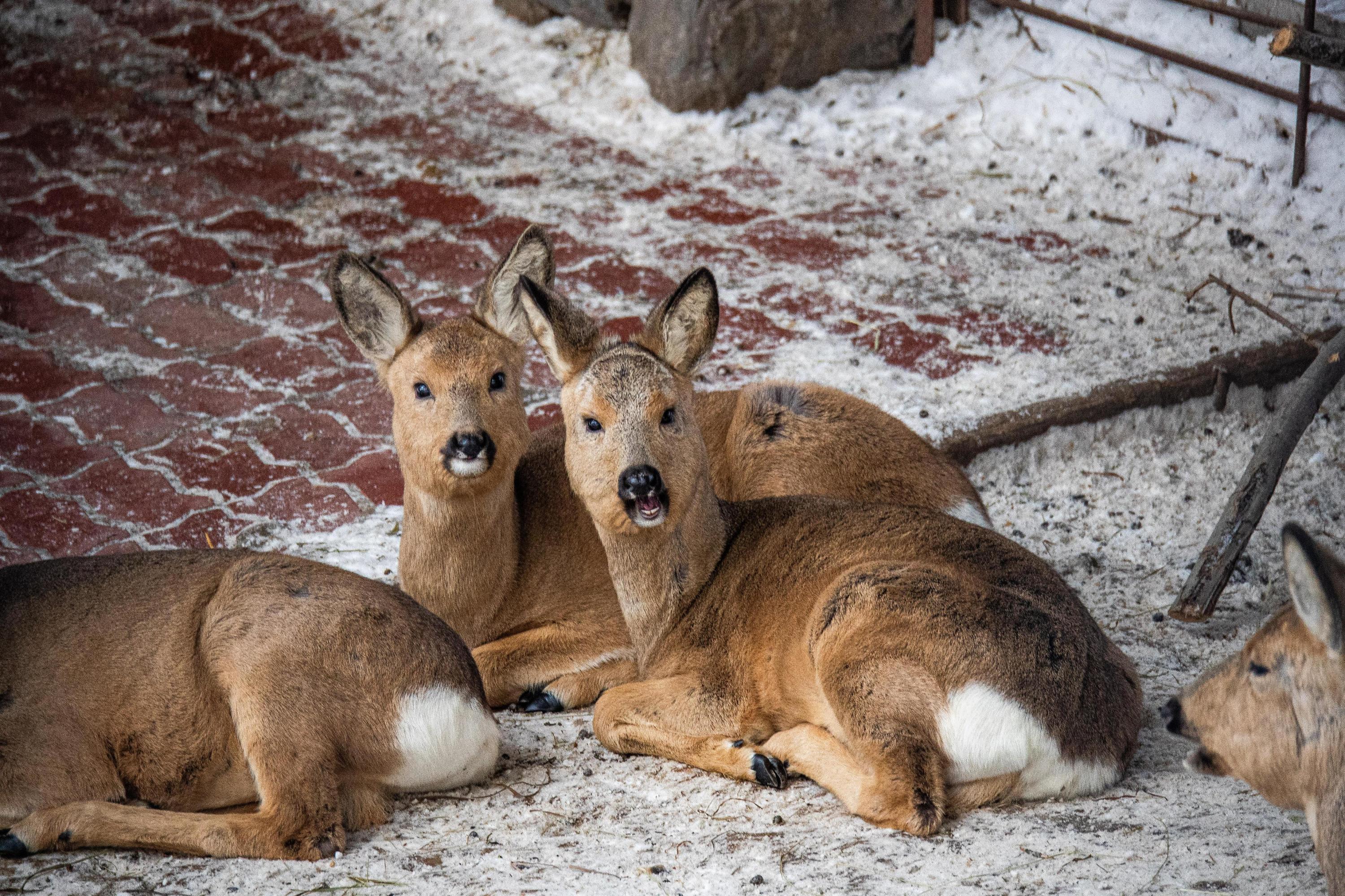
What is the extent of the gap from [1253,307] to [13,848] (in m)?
6.63

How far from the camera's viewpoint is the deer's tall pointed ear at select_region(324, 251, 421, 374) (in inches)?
206

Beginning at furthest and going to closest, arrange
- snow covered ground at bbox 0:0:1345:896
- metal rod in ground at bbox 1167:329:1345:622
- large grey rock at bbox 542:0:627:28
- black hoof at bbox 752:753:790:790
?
large grey rock at bbox 542:0:627:28, metal rod in ground at bbox 1167:329:1345:622, black hoof at bbox 752:753:790:790, snow covered ground at bbox 0:0:1345:896

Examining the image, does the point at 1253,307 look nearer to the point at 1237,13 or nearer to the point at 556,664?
Result: the point at 1237,13

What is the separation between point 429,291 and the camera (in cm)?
853

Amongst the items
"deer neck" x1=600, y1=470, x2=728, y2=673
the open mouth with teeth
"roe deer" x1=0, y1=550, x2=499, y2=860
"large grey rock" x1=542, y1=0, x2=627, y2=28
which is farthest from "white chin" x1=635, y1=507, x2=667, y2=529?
"large grey rock" x1=542, y1=0, x2=627, y2=28

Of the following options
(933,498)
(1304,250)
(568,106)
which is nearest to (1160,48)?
(1304,250)

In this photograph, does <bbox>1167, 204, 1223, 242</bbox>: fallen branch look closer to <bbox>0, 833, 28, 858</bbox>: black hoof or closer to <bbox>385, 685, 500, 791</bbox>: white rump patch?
<bbox>385, 685, 500, 791</bbox>: white rump patch

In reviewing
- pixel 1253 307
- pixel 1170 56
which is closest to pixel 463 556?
pixel 1253 307

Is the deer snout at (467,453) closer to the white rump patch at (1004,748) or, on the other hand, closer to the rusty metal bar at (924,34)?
the white rump patch at (1004,748)

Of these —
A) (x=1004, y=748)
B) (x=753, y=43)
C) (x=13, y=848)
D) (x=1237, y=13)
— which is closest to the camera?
(x=13, y=848)

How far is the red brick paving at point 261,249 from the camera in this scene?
7.00m

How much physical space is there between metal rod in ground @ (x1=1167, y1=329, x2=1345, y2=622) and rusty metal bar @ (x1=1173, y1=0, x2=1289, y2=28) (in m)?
3.65

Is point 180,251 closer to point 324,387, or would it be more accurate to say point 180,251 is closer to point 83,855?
point 324,387

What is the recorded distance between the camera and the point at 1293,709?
3.63m
